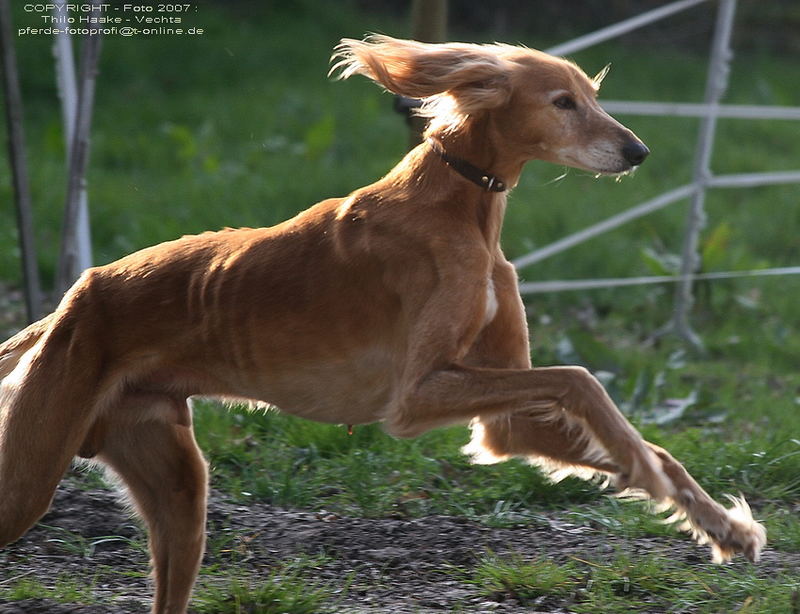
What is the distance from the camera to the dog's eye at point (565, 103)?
315 cm

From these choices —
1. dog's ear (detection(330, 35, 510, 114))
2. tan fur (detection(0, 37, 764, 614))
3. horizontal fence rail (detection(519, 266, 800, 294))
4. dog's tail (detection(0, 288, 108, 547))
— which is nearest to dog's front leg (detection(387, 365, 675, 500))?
tan fur (detection(0, 37, 764, 614))

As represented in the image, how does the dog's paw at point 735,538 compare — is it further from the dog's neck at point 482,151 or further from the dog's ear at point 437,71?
the dog's ear at point 437,71

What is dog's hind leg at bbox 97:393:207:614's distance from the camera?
3.24 meters

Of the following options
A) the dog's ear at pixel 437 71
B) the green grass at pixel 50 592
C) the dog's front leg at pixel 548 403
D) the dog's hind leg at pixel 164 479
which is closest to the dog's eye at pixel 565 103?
the dog's ear at pixel 437 71

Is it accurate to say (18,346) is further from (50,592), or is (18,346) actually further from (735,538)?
(735,538)

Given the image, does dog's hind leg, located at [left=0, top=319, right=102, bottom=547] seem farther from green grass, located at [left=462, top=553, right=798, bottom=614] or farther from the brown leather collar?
green grass, located at [left=462, top=553, right=798, bottom=614]

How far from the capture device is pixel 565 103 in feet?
10.3

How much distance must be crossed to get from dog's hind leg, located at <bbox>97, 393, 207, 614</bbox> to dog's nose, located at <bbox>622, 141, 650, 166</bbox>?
1388 mm

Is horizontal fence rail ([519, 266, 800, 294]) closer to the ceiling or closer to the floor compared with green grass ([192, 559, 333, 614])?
closer to the ceiling

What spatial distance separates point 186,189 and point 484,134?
4987 millimetres

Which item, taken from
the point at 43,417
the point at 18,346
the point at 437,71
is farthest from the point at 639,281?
the point at 43,417

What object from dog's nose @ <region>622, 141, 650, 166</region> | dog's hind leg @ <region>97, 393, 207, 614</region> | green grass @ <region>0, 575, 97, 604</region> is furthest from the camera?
green grass @ <region>0, 575, 97, 604</region>

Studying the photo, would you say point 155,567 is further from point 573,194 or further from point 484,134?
point 573,194

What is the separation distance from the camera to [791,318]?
6.80 metres
